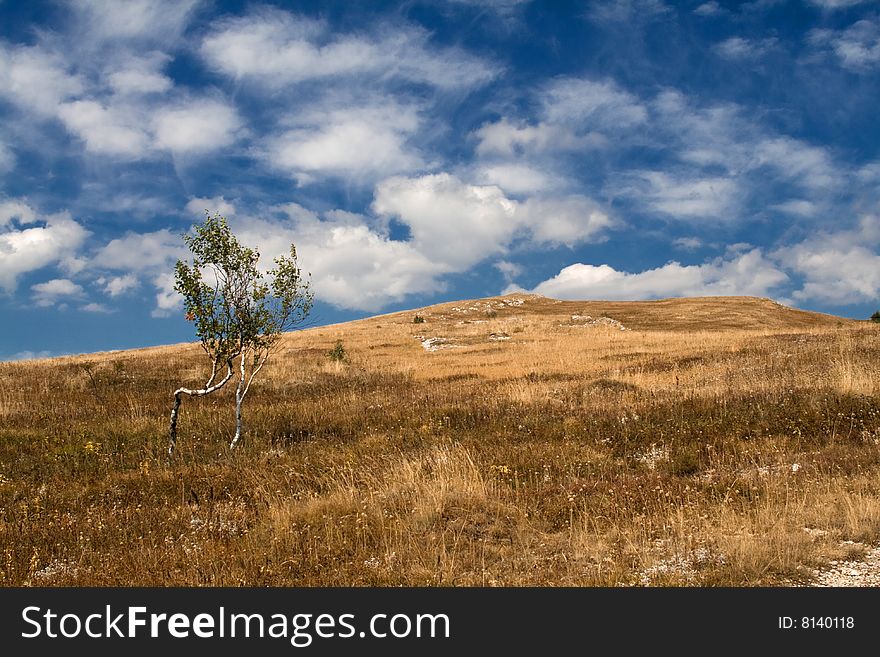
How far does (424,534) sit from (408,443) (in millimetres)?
5965

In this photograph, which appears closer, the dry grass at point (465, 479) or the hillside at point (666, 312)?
the dry grass at point (465, 479)

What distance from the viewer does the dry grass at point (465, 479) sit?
22.4 feet

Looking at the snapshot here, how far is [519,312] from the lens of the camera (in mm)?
77625

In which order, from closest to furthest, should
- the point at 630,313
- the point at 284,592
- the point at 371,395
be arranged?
the point at 284,592 → the point at 371,395 → the point at 630,313

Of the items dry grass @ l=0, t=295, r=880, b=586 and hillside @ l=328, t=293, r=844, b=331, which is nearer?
dry grass @ l=0, t=295, r=880, b=586

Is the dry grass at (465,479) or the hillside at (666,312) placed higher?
the hillside at (666,312)

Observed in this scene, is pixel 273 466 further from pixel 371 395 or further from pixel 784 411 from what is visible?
pixel 784 411

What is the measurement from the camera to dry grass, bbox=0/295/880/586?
6.84 m

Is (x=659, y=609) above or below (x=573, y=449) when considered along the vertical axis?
below

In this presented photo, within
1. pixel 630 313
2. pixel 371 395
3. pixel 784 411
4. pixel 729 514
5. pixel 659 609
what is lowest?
pixel 659 609

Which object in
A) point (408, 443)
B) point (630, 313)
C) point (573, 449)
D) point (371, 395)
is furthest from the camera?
point (630, 313)

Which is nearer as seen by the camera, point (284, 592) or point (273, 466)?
point (284, 592)

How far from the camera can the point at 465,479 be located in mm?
9539

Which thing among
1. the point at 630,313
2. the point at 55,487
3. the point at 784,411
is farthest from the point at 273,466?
the point at 630,313
